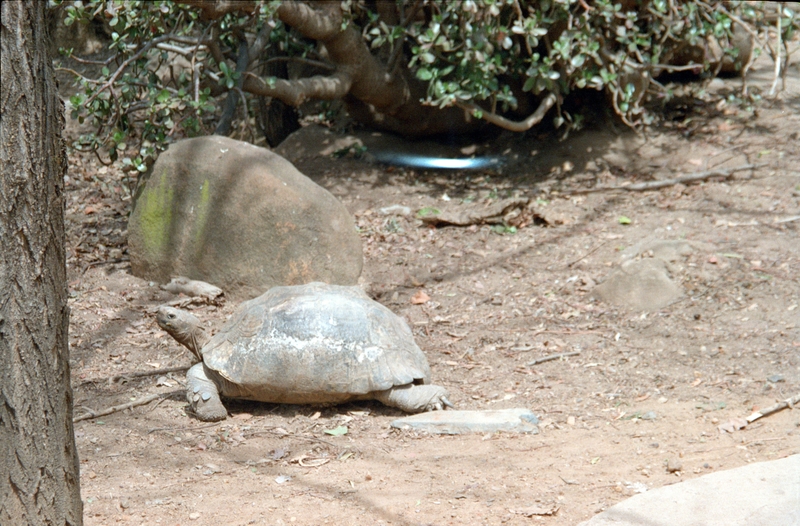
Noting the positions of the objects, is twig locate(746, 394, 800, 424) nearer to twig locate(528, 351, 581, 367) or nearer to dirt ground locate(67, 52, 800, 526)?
dirt ground locate(67, 52, 800, 526)

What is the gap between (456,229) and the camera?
269 inches

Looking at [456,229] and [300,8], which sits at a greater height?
[300,8]

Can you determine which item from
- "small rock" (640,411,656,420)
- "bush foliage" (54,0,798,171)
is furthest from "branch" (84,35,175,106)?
"small rock" (640,411,656,420)

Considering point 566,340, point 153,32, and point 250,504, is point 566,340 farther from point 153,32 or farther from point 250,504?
point 153,32

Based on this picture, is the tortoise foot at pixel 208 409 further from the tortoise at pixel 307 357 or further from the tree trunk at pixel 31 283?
the tree trunk at pixel 31 283

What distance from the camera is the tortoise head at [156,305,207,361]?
4199 millimetres

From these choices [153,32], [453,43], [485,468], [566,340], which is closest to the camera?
[485,468]

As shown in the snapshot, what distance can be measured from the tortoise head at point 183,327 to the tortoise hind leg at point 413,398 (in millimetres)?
1060

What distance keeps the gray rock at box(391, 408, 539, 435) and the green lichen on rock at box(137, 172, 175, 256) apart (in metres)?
2.87

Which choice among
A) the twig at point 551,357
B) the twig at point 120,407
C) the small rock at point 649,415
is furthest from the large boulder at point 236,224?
the small rock at point 649,415

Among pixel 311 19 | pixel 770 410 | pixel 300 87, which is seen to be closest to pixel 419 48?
pixel 311 19

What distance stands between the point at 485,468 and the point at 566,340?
5.81ft

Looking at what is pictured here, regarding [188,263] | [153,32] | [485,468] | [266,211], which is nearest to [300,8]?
[153,32]

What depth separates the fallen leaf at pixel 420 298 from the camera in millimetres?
5707
